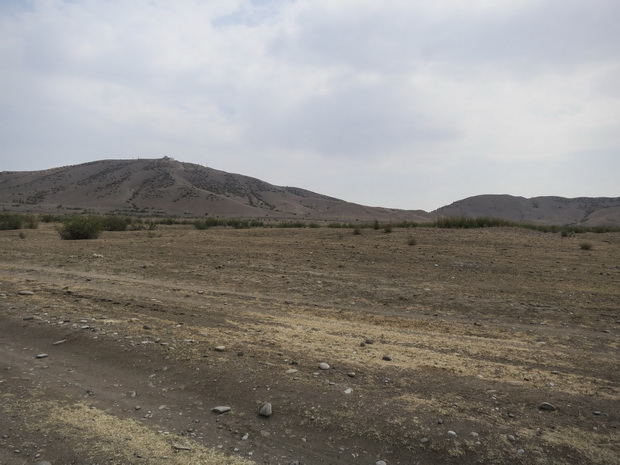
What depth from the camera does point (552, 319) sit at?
9.15 metres

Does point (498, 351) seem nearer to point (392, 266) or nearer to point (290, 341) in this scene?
point (290, 341)

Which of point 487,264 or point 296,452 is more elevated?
point 487,264

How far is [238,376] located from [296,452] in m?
1.67

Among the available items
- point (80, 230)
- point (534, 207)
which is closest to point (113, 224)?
point (80, 230)

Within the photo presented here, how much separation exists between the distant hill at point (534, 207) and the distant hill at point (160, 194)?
14458mm

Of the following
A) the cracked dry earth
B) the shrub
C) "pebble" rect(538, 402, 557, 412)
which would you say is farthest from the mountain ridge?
"pebble" rect(538, 402, 557, 412)

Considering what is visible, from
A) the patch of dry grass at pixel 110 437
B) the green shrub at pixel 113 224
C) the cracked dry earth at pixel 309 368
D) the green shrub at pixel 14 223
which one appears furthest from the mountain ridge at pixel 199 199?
the patch of dry grass at pixel 110 437

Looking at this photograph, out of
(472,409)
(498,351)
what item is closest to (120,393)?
(472,409)

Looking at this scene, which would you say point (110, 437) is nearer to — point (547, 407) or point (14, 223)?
point (547, 407)

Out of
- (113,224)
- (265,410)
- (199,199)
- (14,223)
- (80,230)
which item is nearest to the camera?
(265,410)

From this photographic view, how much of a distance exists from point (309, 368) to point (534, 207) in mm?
122041

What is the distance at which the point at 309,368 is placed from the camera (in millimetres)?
5723

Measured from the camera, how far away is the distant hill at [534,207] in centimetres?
10075

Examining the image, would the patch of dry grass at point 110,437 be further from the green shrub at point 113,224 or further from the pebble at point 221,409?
the green shrub at point 113,224
